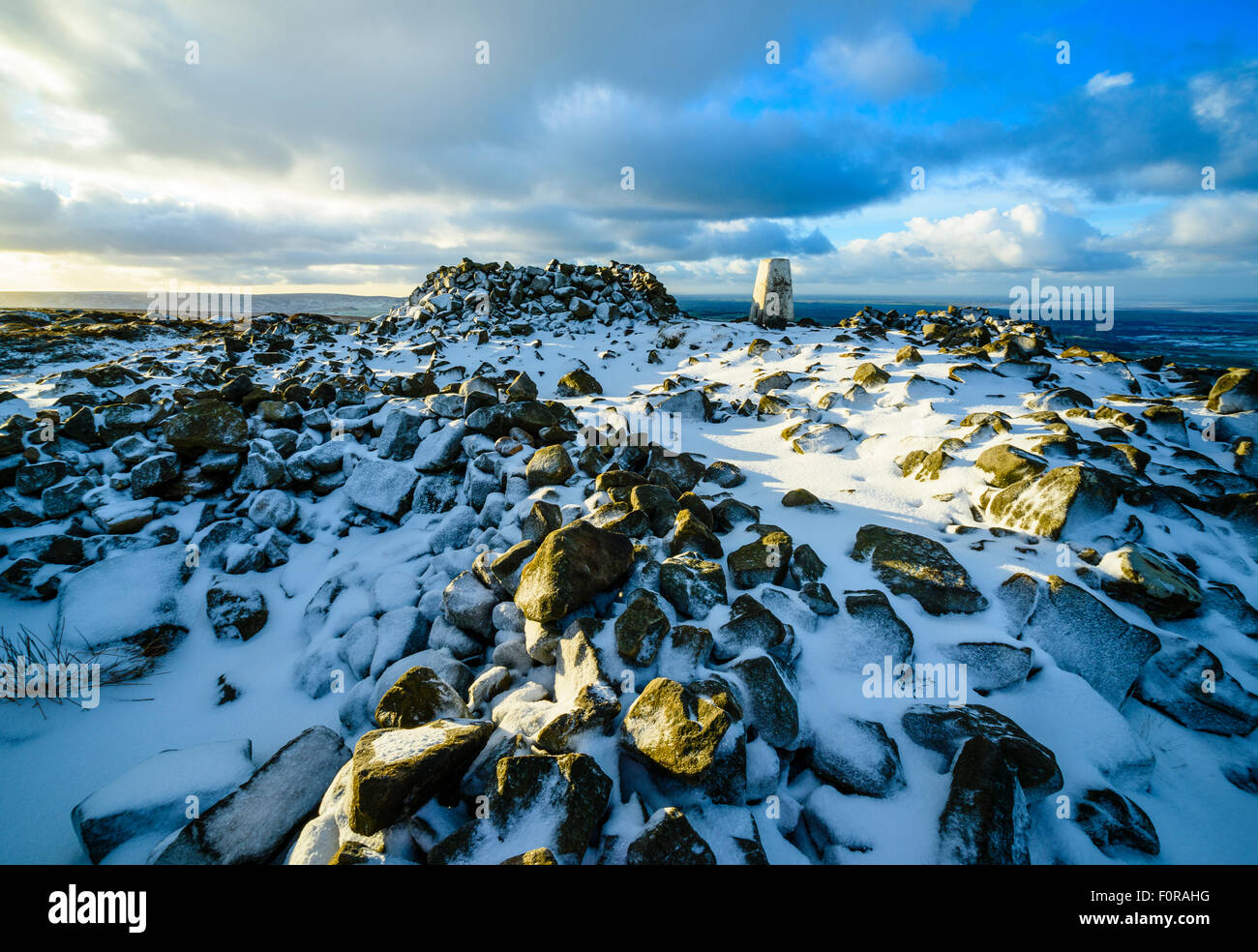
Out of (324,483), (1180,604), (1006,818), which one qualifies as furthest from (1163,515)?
(324,483)

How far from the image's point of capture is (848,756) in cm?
278

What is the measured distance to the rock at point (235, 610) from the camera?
4.68m

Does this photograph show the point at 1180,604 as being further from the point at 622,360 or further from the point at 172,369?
the point at 172,369

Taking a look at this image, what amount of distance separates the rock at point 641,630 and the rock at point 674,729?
0.31 metres

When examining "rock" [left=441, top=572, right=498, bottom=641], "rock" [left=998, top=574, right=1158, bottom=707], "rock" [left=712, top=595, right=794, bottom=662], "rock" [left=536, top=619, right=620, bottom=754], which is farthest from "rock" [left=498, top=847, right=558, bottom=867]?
"rock" [left=998, top=574, right=1158, bottom=707]

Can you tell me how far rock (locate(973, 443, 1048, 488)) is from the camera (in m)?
4.59

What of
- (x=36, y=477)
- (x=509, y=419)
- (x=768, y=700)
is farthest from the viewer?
(x=509, y=419)

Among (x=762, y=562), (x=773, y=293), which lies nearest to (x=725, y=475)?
(x=762, y=562)

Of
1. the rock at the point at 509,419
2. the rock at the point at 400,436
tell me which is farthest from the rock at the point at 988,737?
the rock at the point at 400,436

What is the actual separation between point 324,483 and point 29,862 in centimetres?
427

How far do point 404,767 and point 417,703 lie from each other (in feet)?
2.32

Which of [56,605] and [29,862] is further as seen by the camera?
[56,605]

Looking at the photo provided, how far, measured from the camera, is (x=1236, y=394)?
5.98 m

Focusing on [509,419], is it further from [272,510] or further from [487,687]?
[487,687]
